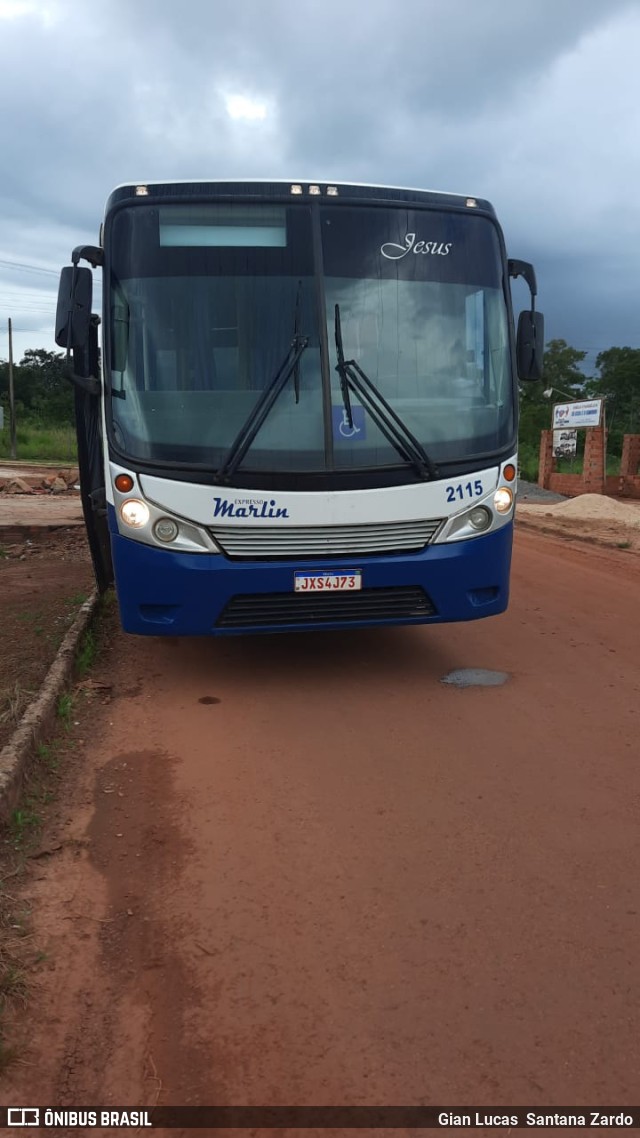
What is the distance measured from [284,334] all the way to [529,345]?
178 cm

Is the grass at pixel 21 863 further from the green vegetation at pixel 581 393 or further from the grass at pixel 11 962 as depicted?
the green vegetation at pixel 581 393

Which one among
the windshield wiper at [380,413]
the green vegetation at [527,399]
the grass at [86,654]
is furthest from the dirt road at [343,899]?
the green vegetation at [527,399]

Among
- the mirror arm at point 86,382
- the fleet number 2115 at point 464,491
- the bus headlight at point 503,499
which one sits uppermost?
the mirror arm at point 86,382

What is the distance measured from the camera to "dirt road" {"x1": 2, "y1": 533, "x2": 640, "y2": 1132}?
2561 mm

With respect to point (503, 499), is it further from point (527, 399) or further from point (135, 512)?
point (527, 399)

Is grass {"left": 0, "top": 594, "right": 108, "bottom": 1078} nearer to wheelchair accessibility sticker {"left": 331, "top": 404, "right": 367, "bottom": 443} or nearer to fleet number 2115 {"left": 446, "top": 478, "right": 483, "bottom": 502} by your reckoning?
wheelchair accessibility sticker {"left": 331, "top": 404, "right": 367, "bottom": 443}

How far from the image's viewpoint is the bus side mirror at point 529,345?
6449 mm

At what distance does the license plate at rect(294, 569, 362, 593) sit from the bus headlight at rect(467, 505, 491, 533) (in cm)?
84

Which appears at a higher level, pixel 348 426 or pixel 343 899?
pixel 348 426

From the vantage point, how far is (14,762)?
4.32 metres

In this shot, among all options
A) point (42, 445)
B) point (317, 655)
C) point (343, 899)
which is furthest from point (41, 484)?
point (343, 899)

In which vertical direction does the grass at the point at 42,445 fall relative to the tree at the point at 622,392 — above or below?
below

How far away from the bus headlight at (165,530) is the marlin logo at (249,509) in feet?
0.87

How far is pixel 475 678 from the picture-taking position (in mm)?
6418
